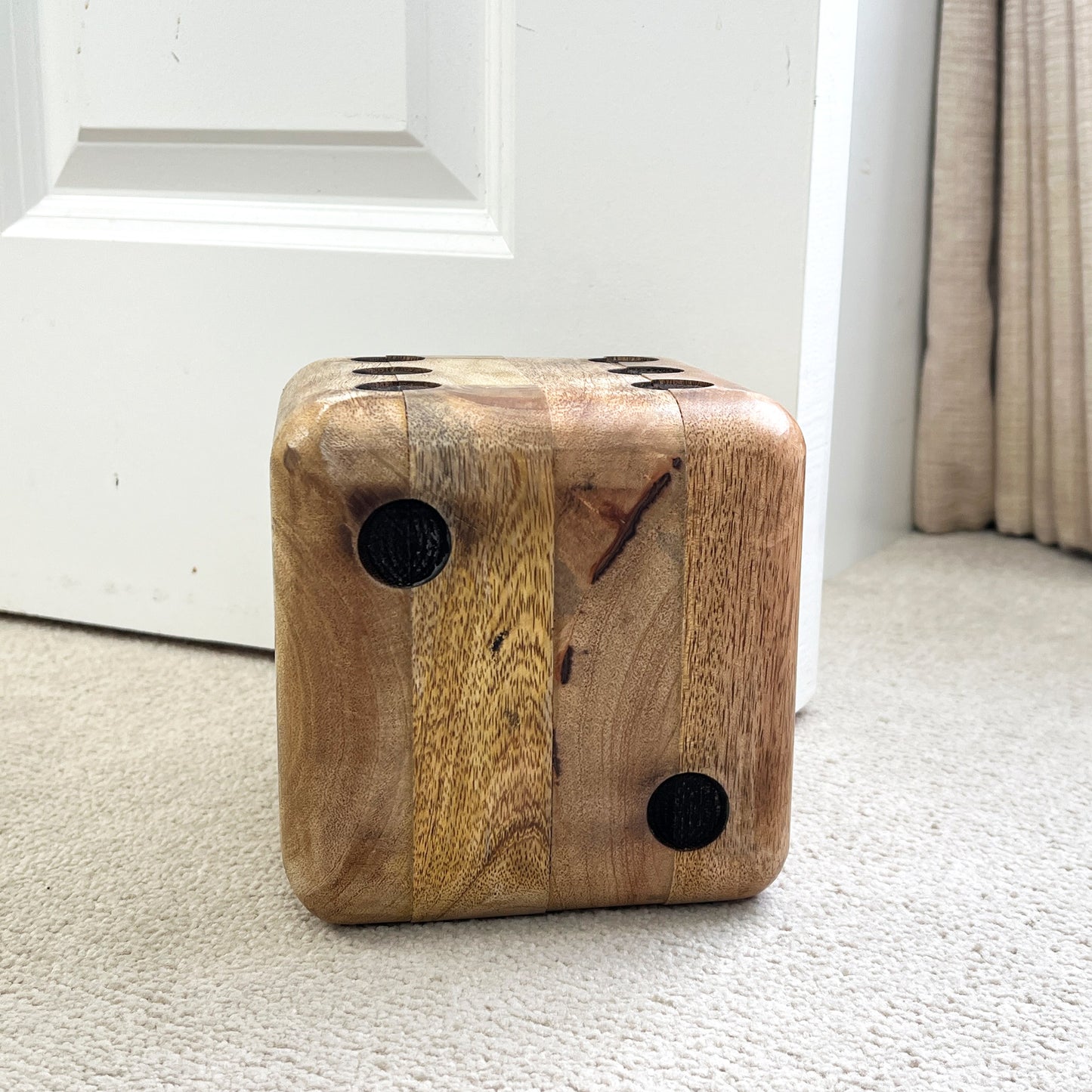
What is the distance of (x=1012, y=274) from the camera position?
1427 millimetres

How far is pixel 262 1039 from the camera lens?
0.54 metres

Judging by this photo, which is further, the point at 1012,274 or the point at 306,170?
the point at 1012,274

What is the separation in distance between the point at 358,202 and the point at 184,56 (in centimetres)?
19

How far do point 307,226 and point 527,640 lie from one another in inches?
20.3

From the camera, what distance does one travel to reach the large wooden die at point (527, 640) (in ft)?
1.91

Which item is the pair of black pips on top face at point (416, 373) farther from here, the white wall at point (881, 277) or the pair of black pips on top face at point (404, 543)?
the white wall at point (881, 277)

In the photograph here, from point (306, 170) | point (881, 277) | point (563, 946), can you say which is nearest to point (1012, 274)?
point (881, 277)

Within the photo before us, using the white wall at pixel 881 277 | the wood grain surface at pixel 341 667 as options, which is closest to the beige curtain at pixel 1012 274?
the white wall at pixel 881 277

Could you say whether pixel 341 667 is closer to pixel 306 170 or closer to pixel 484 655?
A: pixel 484 655

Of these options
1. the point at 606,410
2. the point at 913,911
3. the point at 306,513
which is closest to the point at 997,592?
the point at 913,911

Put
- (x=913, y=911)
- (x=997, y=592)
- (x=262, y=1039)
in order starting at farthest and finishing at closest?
(x=997, y=592) < (x=913, y=911) < (x=262, y=1039)

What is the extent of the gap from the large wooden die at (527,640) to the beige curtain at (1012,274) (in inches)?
36.2

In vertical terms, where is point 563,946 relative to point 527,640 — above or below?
below

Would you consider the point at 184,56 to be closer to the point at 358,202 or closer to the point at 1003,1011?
the point at 358,202
